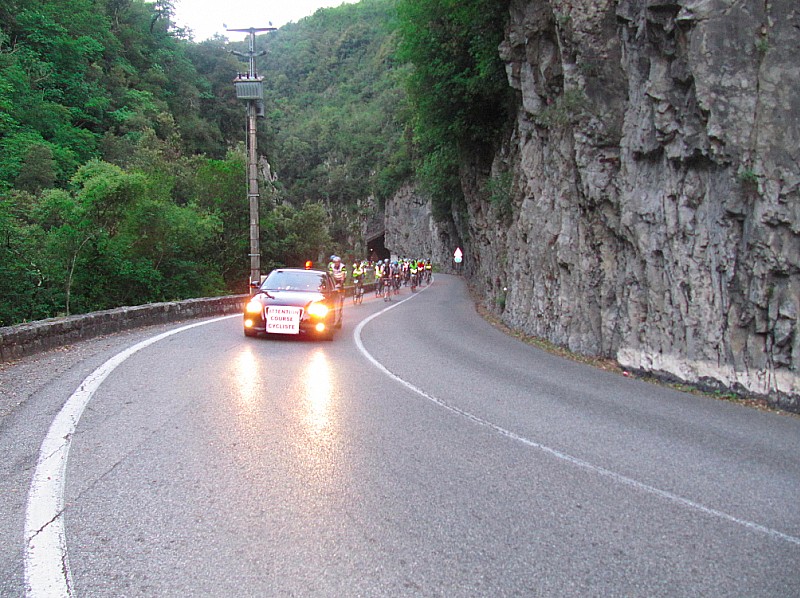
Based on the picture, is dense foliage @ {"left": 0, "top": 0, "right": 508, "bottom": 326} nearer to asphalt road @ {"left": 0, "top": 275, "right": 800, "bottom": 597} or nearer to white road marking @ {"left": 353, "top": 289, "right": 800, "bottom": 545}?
asphalt road @ {"left": 0, "top": 275, "right": 800, "bottom": 597}

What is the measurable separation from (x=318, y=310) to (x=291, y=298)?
25.6 inches

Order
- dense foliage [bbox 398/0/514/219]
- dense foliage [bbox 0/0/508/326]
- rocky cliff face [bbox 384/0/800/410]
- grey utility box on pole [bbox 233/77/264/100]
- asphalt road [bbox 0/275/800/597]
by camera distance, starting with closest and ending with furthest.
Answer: asphalt road [bbox 0/275/800/597], rocky cliff face [bbox 384/0/800/410], dense foliage [bbox 398/0/514/219], dense foliage [bbox 0/0/508/326], grey utility box on pole [bbox 233/77/264/100]

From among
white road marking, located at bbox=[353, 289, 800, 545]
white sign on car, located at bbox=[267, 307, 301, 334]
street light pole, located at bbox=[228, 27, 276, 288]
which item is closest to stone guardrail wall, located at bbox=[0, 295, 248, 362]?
street light pole, located at bbox=[228, 27, 276, 288]

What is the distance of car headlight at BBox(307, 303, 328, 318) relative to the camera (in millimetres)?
13461

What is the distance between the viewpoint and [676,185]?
36.3ft

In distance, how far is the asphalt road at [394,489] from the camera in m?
3.42

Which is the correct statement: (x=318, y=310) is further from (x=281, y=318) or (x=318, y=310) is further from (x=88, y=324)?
(x=88, y=324)

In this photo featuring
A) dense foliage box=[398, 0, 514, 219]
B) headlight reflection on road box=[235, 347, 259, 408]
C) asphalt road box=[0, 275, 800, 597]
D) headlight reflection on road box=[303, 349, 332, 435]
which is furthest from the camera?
dense foliage box=[398, 0, 514, 219]

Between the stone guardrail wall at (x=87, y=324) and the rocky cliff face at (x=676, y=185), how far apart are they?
10.1 metres

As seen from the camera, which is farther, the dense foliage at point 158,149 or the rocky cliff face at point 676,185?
the dense foliage at point 158,149

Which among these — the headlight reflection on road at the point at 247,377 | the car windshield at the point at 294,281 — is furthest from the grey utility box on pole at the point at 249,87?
the headlight reflection on road at the point at 247,377

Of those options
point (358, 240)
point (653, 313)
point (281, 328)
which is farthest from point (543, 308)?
point (358, 240)

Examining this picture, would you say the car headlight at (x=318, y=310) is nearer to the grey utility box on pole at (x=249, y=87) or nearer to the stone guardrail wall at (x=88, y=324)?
the stone guardrail wall at (x=88, y=324)

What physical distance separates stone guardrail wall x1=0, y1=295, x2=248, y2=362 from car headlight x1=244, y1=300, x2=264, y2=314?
10.6 feet
